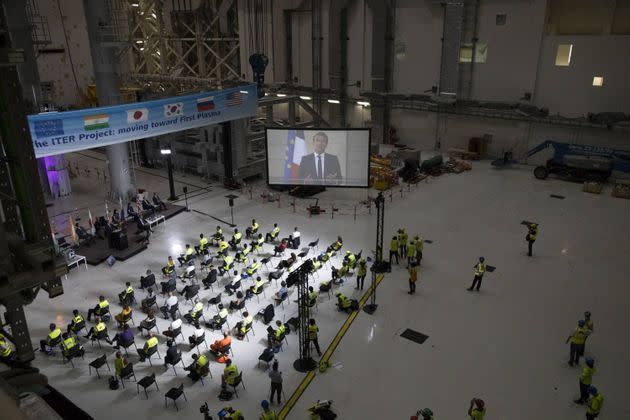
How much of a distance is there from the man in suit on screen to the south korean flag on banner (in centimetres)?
582

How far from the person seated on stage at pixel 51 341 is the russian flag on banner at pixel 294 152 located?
12744 millimetres

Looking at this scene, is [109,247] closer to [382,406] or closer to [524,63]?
[382,406]

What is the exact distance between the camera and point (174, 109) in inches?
811

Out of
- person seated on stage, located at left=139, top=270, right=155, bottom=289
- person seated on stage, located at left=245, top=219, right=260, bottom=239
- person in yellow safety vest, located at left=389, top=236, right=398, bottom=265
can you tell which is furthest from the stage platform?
person in yellow safety vest, located at left=389, top=236, right=398, bottom=265

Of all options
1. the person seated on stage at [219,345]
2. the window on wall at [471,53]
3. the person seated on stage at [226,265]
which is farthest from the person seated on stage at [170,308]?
the window on wall at [471,53]

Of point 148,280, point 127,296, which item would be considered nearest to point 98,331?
point 127,296

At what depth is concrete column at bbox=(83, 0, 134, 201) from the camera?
66.2 feet

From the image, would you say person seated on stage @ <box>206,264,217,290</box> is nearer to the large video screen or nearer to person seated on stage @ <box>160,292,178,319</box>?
person seated on stage @ <box>160,292,178,319</box>

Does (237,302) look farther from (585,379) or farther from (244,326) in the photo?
(585,379)

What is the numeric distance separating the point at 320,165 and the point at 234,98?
5215mm

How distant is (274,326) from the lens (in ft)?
44.7

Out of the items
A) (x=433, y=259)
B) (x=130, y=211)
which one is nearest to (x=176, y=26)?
(x=130, y=211)

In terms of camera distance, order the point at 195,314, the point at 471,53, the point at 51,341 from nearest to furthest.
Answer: the point at 51,341, the point at 195,314, the point at 471,53

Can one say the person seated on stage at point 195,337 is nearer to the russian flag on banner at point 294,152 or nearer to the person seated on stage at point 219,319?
the person seated on stage at point 219,319
